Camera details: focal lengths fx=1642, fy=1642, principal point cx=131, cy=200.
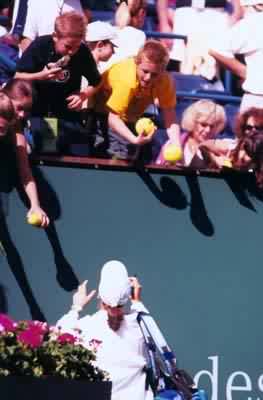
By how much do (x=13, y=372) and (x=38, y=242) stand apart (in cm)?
335

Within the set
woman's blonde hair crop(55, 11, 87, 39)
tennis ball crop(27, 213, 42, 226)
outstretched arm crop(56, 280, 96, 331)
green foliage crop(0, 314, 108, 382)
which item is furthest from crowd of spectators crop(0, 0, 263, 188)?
green foliage crop(0, 314, 108, 382)

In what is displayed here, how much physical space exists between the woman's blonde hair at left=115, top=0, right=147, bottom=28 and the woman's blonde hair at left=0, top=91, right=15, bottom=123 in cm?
196

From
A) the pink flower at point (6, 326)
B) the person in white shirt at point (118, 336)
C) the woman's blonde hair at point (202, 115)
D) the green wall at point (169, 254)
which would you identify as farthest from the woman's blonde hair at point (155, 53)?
the pink flower at point (6, 326)

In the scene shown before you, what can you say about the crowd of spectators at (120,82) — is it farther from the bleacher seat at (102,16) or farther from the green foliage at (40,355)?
the green foliage at (40,355)

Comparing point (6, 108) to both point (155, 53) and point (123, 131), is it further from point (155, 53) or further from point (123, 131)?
point (155, 53)

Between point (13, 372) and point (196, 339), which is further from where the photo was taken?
point (196, 339)

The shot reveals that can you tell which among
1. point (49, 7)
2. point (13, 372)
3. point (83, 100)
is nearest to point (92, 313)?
point (83, 100)

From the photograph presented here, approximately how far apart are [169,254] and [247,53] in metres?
1.76

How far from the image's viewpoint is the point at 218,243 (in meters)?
12.1

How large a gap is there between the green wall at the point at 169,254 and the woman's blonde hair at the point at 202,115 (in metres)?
0.38

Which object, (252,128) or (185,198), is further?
(185,198)

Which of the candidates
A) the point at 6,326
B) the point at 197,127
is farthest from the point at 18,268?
the point at 6,326

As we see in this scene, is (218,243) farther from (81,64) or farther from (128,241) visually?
(81,64)

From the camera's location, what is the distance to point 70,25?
11.4 meters
